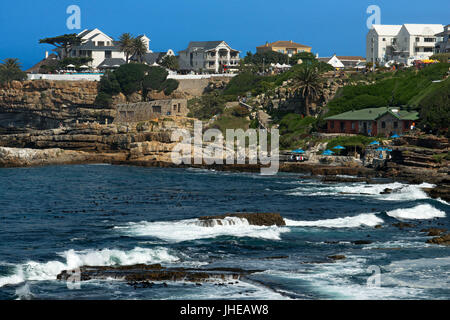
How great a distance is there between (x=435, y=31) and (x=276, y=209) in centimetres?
9053

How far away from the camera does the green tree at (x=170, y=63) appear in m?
136

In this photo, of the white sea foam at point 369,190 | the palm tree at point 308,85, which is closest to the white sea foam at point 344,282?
the white sea foam at point 369,190

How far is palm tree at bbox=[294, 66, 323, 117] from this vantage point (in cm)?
9669

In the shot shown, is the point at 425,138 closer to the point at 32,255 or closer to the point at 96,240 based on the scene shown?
the point at 96,240

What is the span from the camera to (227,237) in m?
41.4

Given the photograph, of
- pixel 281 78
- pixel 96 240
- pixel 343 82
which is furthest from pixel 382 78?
pixel 96 240

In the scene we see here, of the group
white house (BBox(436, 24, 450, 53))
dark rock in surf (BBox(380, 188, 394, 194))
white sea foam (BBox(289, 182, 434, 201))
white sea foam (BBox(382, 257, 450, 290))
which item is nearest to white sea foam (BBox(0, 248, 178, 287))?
white sea foam (BBox(382, 257, 450, 290))

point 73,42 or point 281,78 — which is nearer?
point 281,78

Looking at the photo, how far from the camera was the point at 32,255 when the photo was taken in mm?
36688

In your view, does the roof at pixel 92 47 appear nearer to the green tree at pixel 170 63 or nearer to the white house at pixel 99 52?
the white house at pixel 99 52

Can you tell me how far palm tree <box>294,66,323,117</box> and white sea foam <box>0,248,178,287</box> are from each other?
2474 inches

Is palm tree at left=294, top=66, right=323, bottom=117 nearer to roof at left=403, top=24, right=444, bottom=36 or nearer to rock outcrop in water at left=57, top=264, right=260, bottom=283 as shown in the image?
roof at left=403, top=24, right=444, bottom=36

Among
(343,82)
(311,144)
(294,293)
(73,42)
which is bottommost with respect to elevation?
(294,293)

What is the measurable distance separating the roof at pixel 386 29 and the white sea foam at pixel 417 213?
8512 cm
